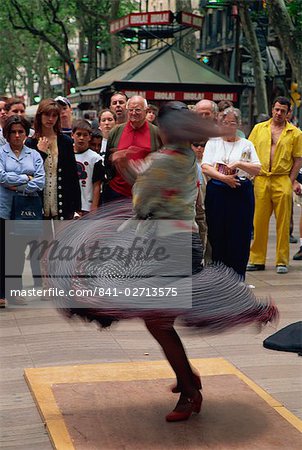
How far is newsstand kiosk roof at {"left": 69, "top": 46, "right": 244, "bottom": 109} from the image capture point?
68.6 ft

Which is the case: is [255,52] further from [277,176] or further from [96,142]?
[96,142]

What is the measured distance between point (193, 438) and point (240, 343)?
2240mm

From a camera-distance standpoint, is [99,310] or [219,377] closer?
[99,310]

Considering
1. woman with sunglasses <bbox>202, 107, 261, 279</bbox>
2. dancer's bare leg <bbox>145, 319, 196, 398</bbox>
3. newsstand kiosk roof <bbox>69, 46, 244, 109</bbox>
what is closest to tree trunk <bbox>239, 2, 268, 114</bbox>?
newsstand kiosk roof <bbox>69, 46, 244, 109</bbox>

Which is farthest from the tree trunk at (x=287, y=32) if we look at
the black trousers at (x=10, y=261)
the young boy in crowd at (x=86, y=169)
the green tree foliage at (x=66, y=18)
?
the green tree foliage at (x=66, y=18)

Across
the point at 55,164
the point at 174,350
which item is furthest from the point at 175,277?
the point at 55,164

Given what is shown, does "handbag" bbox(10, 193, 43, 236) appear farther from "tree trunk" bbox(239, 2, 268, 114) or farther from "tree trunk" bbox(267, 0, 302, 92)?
"tree trunk" bbox(239, 2, 268, 114)

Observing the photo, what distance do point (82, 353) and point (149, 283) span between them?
2.01m

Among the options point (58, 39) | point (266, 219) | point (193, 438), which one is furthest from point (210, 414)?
point (58, 39)

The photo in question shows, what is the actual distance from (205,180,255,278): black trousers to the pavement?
27.0 inches

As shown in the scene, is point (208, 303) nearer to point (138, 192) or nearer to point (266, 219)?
point (138, 192)

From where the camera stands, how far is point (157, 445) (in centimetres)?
498

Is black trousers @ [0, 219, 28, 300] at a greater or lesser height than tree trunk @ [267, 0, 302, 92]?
lesser

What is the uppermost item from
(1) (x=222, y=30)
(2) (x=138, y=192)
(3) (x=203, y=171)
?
(2) (x=138, y=192)
